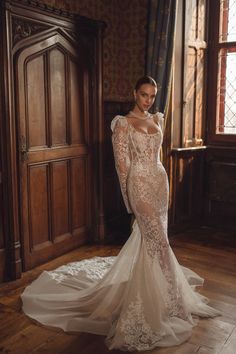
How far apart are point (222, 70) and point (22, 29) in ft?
7.76

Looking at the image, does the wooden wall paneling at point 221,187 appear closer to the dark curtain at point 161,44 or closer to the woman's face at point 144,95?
the dark curtain at point 161,44

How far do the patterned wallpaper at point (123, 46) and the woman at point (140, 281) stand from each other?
179cm

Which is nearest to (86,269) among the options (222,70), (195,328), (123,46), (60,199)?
(60,199)

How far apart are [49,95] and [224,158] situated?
7.06 ft

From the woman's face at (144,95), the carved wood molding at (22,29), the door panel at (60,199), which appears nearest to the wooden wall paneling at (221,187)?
the door panel at (60,199)

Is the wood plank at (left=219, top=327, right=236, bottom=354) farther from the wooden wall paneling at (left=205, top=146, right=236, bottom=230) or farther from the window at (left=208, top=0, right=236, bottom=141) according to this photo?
the window at (left=208, top=0, right=236, bottom=141)

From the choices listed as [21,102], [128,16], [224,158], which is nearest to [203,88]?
[224,158]

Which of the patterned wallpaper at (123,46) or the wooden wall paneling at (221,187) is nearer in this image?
the patterned wallpaper at (123,46)

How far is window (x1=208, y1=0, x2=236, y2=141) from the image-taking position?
14.3 ft

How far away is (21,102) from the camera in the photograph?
3.13 metres

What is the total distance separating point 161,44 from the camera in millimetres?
3852

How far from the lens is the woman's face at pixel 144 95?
2385 mm

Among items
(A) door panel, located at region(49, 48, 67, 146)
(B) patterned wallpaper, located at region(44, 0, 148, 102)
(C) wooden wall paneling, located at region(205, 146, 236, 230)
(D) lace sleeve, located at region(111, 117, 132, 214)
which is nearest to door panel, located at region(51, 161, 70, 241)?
(A) door panel, located at region(49, 48, 67, 146)

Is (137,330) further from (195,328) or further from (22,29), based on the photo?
(22,29)
